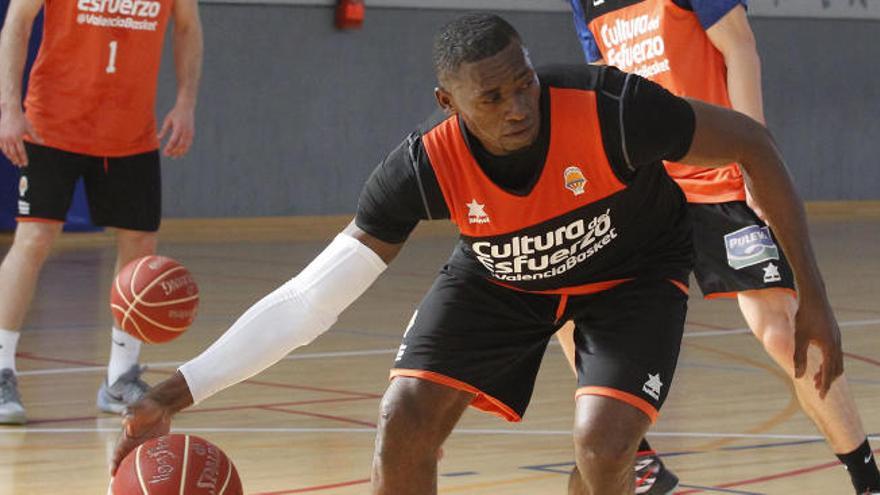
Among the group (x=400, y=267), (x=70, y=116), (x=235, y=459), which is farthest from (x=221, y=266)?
(x=235, y=459)

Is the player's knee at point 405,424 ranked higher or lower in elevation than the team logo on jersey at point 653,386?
lower

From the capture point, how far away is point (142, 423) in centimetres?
334

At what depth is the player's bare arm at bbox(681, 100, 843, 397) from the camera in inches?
135

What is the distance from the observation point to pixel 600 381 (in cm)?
362

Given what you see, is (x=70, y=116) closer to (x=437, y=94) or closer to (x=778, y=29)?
(x=437, y=94)

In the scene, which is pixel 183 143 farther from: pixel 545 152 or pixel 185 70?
pixel 545 152

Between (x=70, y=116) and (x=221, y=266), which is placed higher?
(x=70, y=116)

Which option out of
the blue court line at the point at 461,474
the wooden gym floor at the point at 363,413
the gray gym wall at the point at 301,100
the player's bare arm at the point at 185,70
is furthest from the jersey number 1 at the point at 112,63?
the gray gym wall at the point at 301,100

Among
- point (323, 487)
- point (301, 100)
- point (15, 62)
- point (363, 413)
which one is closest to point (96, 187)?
point (15, 62)

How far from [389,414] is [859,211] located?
48.6ft

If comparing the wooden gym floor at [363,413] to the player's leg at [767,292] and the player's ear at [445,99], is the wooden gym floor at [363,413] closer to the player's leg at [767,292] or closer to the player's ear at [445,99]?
the player's leg at [767,292]

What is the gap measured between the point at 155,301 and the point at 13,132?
0.89 m

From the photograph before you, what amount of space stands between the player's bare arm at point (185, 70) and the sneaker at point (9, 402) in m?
1.03

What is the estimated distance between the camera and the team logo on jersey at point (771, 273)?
4.41 m
